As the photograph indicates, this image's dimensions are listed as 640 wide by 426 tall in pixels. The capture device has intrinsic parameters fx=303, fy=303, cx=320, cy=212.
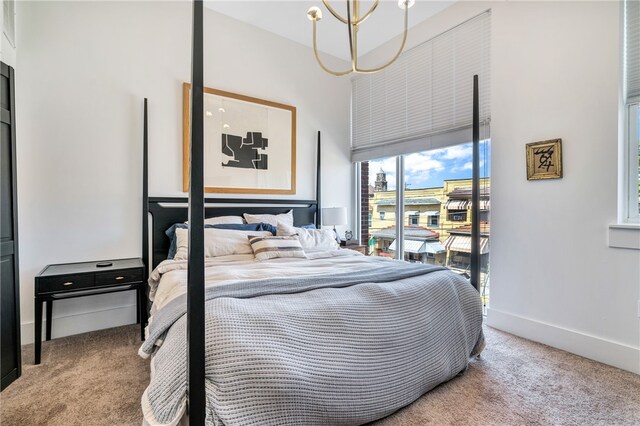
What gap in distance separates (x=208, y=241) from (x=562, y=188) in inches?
115

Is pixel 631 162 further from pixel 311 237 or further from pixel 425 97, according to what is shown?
pixel 311 237

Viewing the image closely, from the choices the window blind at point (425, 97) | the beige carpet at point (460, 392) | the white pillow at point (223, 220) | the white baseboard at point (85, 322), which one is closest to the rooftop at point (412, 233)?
the window blind at point (425, 97)

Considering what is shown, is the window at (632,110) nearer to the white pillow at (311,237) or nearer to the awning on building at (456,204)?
the awning on building at (456,204)

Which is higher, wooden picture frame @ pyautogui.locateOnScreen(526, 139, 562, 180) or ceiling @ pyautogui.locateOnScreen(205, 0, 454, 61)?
ceiling @ pyautogui.locateOnScreen(205, 0, 454, 61)

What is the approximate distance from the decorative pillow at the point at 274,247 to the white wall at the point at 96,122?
42.2 inches

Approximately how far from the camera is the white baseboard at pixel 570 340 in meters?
2.06

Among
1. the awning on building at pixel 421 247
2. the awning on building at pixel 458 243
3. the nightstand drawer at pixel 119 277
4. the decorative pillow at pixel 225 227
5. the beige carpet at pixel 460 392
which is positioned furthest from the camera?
the awning on building at pixel 421 247

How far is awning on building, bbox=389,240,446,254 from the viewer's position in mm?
3514

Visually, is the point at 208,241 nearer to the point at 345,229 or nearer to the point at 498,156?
the point at 345,229

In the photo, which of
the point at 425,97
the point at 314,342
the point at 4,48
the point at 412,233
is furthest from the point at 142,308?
the point at 425,97

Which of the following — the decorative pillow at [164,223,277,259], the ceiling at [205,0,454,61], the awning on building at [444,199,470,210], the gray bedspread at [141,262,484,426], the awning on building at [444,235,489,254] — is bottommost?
the gray bedspread at [141,262,484,426]

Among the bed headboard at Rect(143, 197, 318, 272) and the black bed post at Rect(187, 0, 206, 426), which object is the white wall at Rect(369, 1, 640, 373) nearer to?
the bed headboard at Rect(143, 197, 318, 272)

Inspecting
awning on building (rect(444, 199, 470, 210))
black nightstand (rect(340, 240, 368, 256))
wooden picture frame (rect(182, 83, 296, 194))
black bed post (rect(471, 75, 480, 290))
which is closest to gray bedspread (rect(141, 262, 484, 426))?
black bed post (rect(471, 75, 480, 290))

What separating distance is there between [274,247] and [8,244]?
1.71 metres
